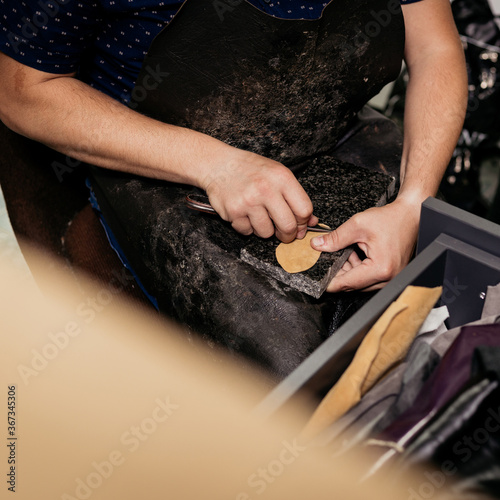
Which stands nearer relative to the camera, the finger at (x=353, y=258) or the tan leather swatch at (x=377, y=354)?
the tan leather swatch at (x=377, y=354)

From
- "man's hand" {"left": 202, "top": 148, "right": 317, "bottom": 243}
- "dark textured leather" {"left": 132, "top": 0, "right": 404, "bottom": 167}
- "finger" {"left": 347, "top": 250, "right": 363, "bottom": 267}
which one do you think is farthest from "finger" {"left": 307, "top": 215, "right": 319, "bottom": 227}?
"dark textured leather" {"left": 132, "top": 0, "right": 404, "bottom": 167}

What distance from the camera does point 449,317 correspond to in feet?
2.51

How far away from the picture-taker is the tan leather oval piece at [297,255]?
2.89 ft

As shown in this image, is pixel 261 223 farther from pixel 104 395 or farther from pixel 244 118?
pixel 104 395

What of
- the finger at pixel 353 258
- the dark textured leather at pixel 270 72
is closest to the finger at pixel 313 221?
the finger at pixel 353 258

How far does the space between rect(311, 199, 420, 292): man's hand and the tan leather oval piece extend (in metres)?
0.02

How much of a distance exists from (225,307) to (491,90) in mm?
1483

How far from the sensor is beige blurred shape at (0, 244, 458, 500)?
112 cm

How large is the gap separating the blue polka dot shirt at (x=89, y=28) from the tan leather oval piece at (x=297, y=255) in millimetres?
428

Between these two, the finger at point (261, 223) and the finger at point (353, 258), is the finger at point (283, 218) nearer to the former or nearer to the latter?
the finger at point (261, 223)

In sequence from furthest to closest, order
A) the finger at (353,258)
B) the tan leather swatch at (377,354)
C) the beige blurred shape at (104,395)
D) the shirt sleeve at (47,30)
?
the beige blurred shape at (104,395)
the finger at (353,258)
the shirt sleeve at (47,30)
the tan leather swatch at (377,354)

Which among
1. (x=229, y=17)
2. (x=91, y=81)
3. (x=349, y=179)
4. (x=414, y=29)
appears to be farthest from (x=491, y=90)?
(x=91, y=81)

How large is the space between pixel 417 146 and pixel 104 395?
1063 mm

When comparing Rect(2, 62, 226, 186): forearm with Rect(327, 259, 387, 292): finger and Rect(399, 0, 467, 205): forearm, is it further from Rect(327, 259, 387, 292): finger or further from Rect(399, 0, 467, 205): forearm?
Rect(399, 0, 467, 205): forearm
